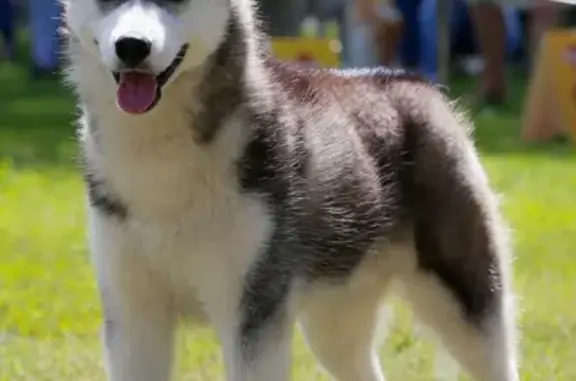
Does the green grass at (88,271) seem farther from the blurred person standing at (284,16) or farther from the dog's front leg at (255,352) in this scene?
the blurred person standing at (284,16)

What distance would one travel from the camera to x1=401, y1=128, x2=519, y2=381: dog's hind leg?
4.50 meters

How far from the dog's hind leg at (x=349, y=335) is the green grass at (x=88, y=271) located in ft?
1.48

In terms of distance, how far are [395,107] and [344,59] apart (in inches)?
437

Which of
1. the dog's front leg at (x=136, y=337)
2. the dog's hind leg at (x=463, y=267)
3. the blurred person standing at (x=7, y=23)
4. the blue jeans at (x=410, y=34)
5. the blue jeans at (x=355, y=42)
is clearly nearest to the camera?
the dog's front leg at (x=136, y=337)

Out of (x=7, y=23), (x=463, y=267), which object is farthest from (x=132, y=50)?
(x=7, y=23)

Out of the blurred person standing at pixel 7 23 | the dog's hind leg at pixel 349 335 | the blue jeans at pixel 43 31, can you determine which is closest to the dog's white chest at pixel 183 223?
the dog's hind leg at pixel 349 335

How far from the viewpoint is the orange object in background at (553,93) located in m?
12.1

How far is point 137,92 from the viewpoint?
12.0ft

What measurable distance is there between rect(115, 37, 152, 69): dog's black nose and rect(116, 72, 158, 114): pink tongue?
10cm

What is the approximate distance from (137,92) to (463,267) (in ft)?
4.47

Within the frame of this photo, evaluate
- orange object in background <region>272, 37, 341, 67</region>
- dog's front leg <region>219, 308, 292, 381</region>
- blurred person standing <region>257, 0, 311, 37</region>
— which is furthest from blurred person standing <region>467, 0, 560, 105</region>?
dog's front leg <region>219, 308, 292, 381</region>

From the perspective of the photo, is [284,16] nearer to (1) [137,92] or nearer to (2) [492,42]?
(2) [492,42]

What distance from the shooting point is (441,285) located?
4.55 m

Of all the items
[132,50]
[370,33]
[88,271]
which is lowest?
[370,33]
